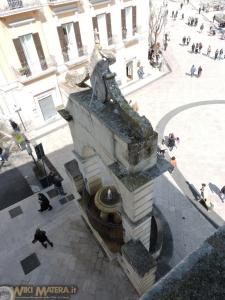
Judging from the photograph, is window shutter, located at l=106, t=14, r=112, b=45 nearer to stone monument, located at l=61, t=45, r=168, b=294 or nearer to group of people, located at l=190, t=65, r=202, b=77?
group of people, located at l=190, t=65, r=202, b=77

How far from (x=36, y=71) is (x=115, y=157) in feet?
50.7

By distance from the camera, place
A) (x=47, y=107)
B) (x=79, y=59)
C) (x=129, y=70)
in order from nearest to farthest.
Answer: (x=79, y=59), (x=47, y=107), (x=129, y=70)

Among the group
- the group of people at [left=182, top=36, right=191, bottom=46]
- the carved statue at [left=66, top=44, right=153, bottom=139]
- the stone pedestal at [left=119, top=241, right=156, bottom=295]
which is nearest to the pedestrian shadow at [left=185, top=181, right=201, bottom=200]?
the stone pedestal at [left=119, top=241, right=156, bottom=295]

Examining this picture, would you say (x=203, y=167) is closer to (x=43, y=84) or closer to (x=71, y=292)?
(x=71, y=292)

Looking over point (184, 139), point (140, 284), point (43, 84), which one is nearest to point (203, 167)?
point (184, 139)

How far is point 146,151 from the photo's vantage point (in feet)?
21.4

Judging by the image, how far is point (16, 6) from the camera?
1711 cm

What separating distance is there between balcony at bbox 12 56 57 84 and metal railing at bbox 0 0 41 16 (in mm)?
3778

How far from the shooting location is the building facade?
58.5ft

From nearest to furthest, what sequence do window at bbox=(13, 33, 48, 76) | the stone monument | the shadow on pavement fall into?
the stone monument < the shadow on pavement < window at bbox=(13, 33, 48, 76)

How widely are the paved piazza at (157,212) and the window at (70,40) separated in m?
6.34

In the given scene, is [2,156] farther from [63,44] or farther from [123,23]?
[123,23]

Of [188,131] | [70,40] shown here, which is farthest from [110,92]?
[70,40]

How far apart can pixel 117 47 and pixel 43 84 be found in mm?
8409
